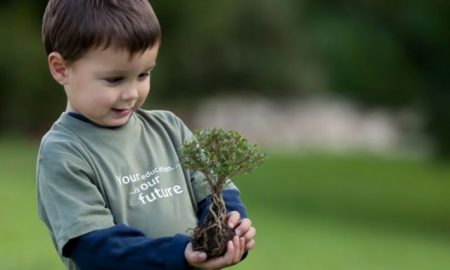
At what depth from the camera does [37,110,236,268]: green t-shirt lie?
402 centimetres

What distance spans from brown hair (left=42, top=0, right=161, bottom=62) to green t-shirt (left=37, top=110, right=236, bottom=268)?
26 centimetres

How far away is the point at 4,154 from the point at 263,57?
14.8m

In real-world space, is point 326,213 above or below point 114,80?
above

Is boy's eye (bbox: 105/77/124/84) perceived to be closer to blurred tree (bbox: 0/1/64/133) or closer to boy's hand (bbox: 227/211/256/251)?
boy's hand (bbox: 227/211/256/251)

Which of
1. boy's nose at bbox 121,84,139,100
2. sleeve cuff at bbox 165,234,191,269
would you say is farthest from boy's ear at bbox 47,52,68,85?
sleeve cuff at bbox 165,234,191,269

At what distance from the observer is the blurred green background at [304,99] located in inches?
611

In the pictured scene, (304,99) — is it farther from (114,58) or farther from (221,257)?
(221,257)

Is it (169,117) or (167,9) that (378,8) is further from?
(169,117)

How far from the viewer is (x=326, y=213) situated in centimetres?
2203

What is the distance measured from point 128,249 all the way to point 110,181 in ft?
0.83

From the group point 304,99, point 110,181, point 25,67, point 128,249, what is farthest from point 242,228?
point 304,99

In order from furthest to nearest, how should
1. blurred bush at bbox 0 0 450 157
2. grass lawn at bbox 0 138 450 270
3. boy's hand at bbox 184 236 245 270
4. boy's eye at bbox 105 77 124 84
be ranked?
blurred bush at bbox 0 0 450 157, grass lawn at bbox 0 138 450 270, boy's eye at bbox 105 77 124 84, boy's hand at bbox 184 236 245 270

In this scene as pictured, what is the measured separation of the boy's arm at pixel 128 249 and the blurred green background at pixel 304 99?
573 cm

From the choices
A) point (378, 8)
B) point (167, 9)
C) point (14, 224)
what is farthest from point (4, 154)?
point (14, 224)
